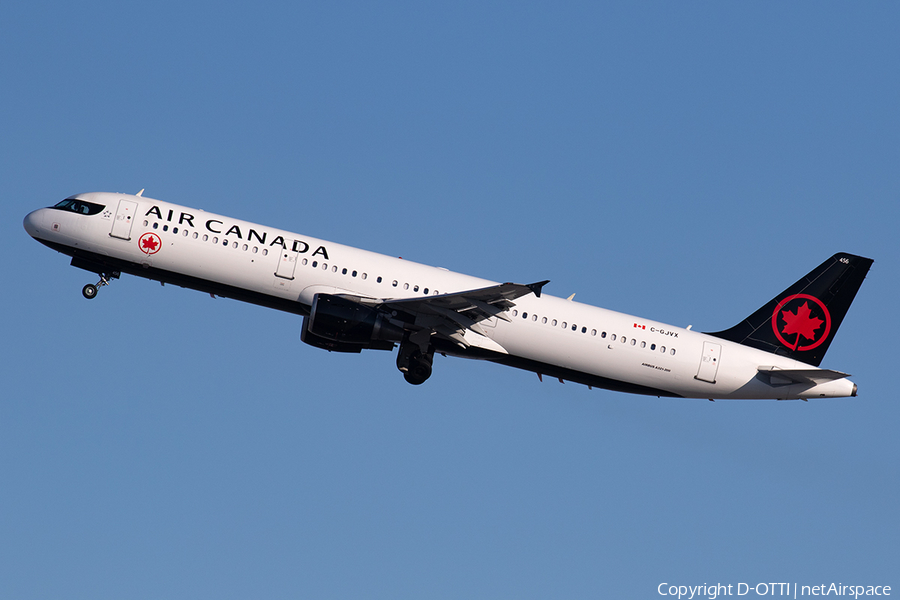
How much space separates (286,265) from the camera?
3809 cm

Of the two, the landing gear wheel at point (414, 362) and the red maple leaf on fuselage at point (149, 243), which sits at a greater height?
the red maple leaf on fuselage at point (149, 243)

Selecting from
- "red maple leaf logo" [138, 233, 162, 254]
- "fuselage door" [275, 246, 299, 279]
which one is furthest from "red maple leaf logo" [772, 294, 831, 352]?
"red maple leaf logo" [138, 233, 162, 254]

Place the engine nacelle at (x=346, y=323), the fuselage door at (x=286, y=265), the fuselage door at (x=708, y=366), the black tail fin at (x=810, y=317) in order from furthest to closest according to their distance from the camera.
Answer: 1. the black tail fin at (x=810, y=317)
2. the fuselage door at (x=708, y=366)
3. the fuselage door at (x=286, y=265)
4. the engine nacelle at (x=346, y=323)

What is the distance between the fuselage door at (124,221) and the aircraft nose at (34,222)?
132 inches

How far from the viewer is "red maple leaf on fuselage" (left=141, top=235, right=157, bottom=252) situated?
125ft

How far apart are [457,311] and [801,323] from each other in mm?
16313

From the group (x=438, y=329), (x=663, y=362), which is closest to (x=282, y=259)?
(x=438, y=329)

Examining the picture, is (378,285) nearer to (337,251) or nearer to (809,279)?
(337,251)

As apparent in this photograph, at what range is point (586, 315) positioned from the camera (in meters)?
39.7

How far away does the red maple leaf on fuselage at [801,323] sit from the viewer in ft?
138

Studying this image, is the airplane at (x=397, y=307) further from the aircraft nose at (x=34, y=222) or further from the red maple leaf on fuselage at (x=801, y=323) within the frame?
the red maple leaf on fuselage at (x=801, y=323)

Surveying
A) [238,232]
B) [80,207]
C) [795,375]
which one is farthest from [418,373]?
[795,375]

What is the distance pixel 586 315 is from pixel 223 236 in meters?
15.3

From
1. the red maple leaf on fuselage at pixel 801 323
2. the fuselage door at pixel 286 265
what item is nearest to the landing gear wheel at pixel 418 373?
the fuselage door at pixel 286 265
